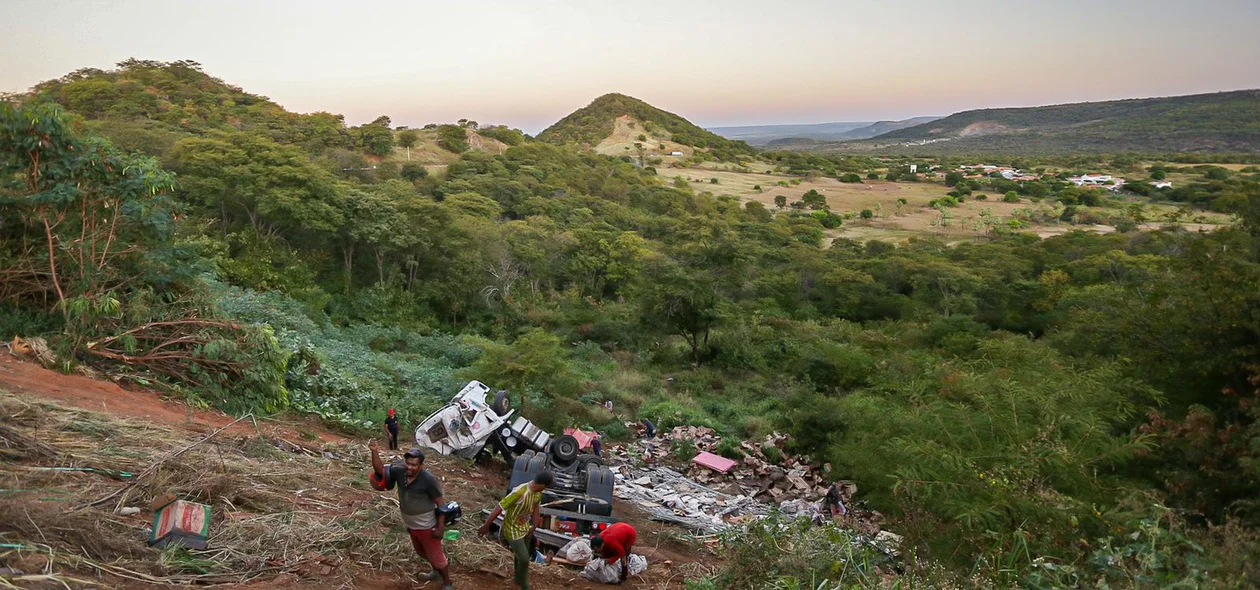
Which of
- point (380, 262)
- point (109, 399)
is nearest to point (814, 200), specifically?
point (380, 262)

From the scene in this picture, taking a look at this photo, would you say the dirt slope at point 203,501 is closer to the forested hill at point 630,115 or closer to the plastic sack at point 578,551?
the plastic sack at point 578,551

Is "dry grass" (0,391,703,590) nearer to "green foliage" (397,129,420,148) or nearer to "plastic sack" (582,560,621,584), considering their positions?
"plastic sack" (582,560,621,584)

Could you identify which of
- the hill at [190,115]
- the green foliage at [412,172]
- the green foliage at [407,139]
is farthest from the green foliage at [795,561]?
the green foliage at [407,139]

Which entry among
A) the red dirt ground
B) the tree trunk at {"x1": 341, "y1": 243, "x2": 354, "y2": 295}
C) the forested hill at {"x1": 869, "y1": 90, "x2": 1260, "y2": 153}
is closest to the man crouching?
the red dirt ground

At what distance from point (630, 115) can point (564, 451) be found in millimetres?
113246

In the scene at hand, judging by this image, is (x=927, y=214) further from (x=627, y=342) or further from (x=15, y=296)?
(x=15, y=296)

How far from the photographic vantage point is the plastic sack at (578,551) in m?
5.44

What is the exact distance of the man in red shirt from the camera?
16.8ft

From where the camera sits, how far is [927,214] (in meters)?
56.0

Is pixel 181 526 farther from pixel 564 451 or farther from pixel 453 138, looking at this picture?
pixel 453 138

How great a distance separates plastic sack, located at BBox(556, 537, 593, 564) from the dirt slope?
0.17 m

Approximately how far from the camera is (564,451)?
684 cm

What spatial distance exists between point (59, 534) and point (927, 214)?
2337 inches

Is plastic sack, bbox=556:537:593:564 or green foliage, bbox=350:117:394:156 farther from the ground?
green foliage, bbox=350:117:394:156
